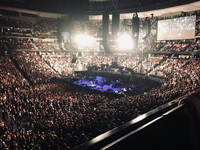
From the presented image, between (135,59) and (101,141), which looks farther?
(135,59)

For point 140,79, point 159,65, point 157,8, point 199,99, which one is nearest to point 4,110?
point 199,99

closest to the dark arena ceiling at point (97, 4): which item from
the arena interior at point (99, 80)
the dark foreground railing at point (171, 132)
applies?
the arena interior at point (99, 80)

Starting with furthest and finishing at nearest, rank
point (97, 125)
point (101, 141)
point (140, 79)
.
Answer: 1. point (140, 79)
2. point (97, 125)
3. point (101, 141)

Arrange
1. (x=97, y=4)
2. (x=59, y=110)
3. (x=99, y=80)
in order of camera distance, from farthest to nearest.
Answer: (x=97, y=4)
(x=99, y=80)
(x=59, y=110)

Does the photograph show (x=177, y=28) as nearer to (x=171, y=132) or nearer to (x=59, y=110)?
(x=59, y=110)

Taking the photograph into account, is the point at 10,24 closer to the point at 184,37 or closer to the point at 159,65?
the point at 159,65

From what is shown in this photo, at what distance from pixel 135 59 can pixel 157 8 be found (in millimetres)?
9628

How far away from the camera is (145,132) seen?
1996mm

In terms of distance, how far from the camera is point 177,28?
83.2ft

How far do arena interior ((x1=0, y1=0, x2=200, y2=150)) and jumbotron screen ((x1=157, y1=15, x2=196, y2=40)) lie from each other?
0.50ft

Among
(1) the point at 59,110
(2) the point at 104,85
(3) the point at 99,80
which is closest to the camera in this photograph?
(1) the point at 59,110

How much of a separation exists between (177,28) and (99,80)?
16184 millimetres

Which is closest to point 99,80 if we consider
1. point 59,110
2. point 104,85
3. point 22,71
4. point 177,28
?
point 104,85

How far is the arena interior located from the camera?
223 cm
